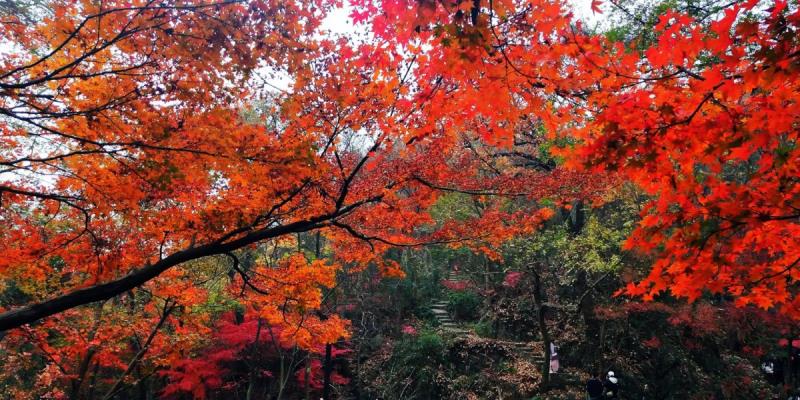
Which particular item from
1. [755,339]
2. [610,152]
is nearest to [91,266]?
[610,152]

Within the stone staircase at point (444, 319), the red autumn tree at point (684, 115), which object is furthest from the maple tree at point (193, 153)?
the stone staircase at point (444, 319)

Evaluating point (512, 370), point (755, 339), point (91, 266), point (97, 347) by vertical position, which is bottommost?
point (512, 370)

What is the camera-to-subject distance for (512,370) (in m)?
13.0

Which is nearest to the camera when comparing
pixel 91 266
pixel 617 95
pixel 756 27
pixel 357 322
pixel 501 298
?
pixel 756 27

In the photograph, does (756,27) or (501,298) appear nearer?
(756,27)

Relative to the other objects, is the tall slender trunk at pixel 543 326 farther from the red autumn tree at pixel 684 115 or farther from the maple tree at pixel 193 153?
the red autumn tree at pixel 684 115

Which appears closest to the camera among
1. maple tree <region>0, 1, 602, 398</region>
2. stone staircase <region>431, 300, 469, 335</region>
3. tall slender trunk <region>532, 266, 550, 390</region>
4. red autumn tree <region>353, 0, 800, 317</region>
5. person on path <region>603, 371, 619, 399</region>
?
red autumn tree <region>353, 0, 800, 317</region>

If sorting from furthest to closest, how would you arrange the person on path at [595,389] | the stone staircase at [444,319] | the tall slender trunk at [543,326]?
the stone staircase at [444,319], the tall slender trunk at [543,326], the person on path at [595,389]

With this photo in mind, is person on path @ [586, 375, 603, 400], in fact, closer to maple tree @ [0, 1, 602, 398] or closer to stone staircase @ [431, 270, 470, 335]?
maple tree @ [0, 1, 602, 398]

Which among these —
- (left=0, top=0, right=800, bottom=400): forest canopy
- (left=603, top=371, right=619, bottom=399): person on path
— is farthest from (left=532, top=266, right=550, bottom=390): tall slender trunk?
(left=603, top=371, right=619, bottom=399): person on path

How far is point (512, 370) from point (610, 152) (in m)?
11.9

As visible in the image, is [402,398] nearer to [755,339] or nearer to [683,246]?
[755,339]

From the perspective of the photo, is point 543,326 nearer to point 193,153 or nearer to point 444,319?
point 444,319

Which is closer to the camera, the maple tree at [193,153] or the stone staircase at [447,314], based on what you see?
the maple tree at [193,153]
